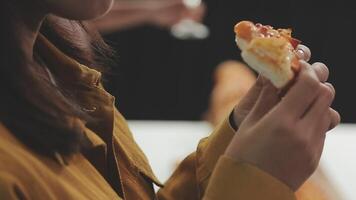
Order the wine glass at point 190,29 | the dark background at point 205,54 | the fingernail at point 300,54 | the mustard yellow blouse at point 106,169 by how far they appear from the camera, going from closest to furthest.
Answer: the mustard yellow blouse at point 106,169, the fingernail at point 300,54, the wine glass at point 190,29, the dark background at point 205,54

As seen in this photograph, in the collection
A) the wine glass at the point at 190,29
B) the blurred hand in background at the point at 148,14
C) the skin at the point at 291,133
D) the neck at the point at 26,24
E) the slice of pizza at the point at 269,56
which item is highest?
the neck at the point at 26,24

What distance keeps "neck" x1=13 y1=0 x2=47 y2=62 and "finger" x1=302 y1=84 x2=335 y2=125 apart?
0.26 meters

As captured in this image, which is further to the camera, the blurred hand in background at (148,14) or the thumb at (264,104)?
the blurred hand in background at (148,14)

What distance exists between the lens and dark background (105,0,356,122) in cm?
312

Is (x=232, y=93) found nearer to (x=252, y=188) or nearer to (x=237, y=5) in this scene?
(x=237, y=5)

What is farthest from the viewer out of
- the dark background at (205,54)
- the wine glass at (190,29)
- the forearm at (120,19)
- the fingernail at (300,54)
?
the dark background at (205,54)

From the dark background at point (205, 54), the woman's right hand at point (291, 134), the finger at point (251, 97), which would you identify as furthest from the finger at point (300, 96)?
the dark background at point (205, 54)

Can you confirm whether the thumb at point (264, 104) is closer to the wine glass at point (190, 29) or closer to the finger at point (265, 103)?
the finger at point (265, 103)

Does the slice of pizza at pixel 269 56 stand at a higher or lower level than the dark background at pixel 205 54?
higher

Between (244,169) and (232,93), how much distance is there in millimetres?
1436

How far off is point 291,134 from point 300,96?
3cm

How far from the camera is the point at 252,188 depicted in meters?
0.64

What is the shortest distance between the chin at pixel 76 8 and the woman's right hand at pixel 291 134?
0.17 meters

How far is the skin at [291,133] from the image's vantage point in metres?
0.63
